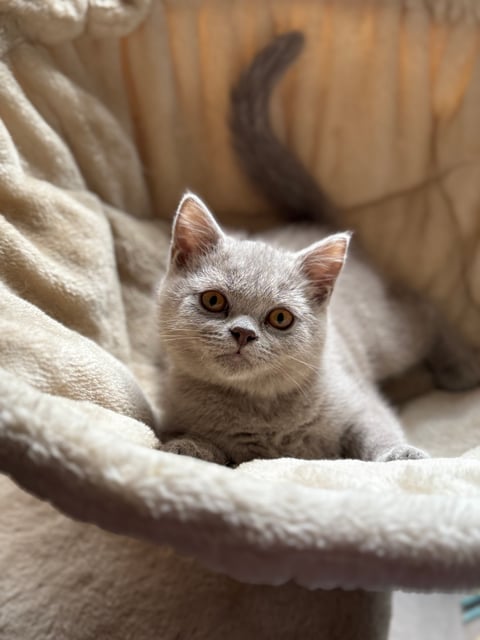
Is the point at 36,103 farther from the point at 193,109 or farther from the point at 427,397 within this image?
the point at 427,397

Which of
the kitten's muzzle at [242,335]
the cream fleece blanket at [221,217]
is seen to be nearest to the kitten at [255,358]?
the kitten's muzzle at [242,335]

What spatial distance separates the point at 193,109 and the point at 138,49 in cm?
21

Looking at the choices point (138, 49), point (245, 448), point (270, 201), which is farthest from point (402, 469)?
point (138, 49)

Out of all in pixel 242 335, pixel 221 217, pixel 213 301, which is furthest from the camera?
pixel 221 217

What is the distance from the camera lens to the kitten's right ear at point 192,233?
1271 mm

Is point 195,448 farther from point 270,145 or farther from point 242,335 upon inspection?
point 270,145

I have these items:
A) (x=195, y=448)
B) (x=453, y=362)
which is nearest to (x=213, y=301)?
(x=195, y=448)

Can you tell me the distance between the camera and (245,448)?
1238mm

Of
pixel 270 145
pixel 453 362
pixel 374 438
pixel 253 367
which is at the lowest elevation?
pixel 453 362

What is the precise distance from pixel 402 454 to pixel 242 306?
387 mm

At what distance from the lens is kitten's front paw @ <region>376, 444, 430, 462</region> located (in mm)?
1120

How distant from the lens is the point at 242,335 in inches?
43.9

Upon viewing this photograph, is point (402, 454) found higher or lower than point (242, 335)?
lower

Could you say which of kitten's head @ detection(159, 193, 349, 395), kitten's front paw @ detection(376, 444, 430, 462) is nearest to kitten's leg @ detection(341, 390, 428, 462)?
kitten's front paw @ detection(376, 444, 430, 462)
